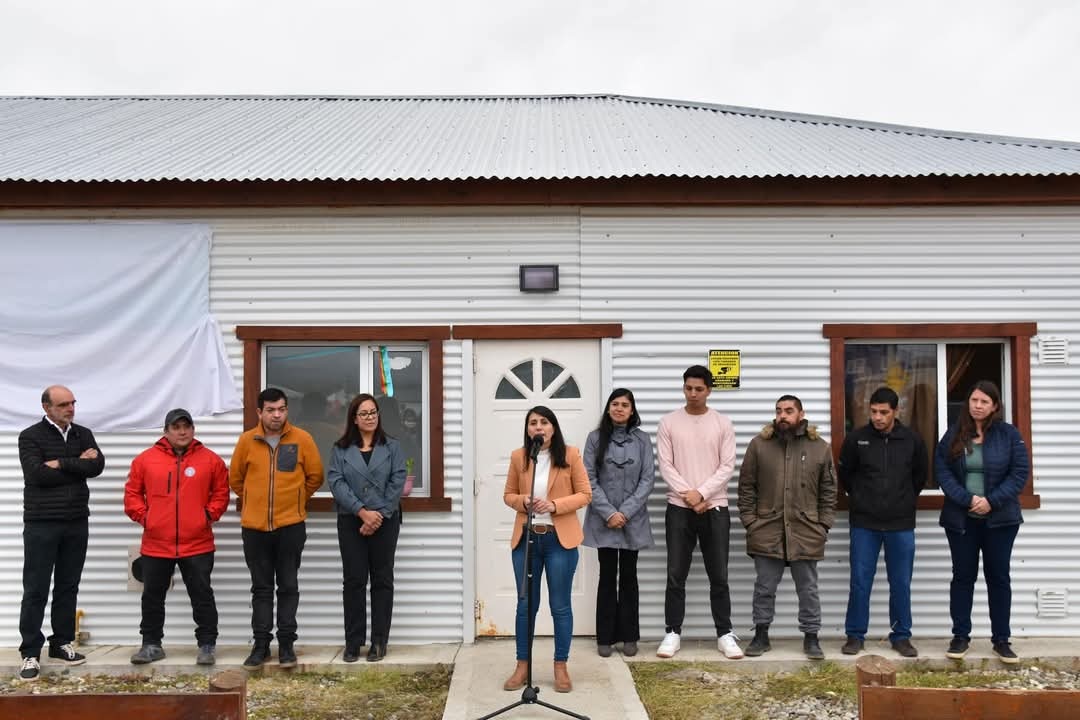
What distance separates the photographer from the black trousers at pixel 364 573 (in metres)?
6.23

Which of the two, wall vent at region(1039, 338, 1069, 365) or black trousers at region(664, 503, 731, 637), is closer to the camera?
black trousers at region(664, 503, 731, 637)

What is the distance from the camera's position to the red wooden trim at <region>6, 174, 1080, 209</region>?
6.77 metres

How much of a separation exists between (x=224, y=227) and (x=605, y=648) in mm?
4164

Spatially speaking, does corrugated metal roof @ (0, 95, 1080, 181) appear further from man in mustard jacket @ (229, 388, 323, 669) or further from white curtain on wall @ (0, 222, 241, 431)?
man in mustard jacket @ (229, 388, 323, 669)

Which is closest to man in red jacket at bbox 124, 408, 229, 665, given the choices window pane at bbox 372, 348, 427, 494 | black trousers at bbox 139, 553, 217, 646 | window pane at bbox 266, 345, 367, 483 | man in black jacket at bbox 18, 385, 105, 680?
black trousers at bbox 139, 553, 217, 646

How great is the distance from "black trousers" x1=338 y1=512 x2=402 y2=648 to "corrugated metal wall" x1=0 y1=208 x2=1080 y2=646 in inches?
17.6

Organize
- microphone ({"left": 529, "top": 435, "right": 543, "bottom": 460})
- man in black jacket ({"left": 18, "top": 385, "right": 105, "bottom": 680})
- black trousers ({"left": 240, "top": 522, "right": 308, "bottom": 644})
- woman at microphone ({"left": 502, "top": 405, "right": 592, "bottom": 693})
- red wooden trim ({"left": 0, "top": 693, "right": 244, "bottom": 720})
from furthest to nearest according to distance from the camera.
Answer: black trousers ({"left": 240, "top": 522, "right": 308, "bottom": 644}) < man in black jacket ({"left": 18, "top": 385, "right": 105, "bottom": 680}) < woman at microphone ({"left": 502, "top": 405, "right": 592, "bottom": 693}) < microphone ({"left": 529, "top": 435, "right": 543, "bottom": 460}) < red wooden trim ({"left": 0, "top": 693, "right": 244, "bottom": 720})

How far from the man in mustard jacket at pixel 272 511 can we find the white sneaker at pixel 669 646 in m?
2.50

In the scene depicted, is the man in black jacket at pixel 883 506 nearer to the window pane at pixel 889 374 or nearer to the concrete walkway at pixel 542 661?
the concrete walkway at pixel 542 661

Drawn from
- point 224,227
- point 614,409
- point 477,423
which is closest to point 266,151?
point 224,227

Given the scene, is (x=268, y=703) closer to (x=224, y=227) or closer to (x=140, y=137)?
(x=224, y=227)

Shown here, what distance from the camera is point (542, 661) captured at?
20.4 feet

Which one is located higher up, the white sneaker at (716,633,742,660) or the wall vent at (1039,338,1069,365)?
the wall vent at (1039,338,1069,365)

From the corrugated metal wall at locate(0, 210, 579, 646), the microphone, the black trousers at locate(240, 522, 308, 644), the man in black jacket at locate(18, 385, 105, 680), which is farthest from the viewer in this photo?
the corrugated metal wall at locate(0, 210, 579, 646)
